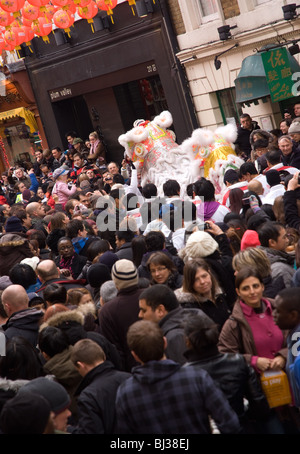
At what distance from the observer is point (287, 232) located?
6301 millimetres

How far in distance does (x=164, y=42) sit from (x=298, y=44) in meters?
3.79

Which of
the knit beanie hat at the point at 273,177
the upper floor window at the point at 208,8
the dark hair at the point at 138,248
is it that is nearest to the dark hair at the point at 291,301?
the dark hair at the point at 138,248

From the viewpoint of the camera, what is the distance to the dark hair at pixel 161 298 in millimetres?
5109

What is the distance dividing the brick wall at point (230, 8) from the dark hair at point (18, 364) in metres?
12.0

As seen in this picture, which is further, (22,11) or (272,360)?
(22,11)

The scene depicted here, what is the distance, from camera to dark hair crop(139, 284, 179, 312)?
201 inches

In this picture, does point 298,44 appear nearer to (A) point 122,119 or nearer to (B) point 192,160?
(B) point 192,160

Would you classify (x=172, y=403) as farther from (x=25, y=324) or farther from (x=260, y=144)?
(x=260, y=144)

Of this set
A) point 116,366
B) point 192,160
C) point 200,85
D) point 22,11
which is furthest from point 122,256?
point 200,85

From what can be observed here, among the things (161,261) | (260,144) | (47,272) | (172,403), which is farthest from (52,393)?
(260,144)

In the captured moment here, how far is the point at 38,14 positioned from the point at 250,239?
9513 millimetres

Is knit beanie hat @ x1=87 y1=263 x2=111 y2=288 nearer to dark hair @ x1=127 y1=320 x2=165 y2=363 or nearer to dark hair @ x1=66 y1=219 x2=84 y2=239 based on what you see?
dark hair @ x1=66 y1=219 x2=84 y2=239

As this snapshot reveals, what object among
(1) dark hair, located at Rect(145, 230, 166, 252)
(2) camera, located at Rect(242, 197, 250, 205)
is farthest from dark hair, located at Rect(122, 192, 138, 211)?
(1) dark hair, located at Rect(145, 230, 166, 252)

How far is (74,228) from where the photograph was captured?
28.9 feet
